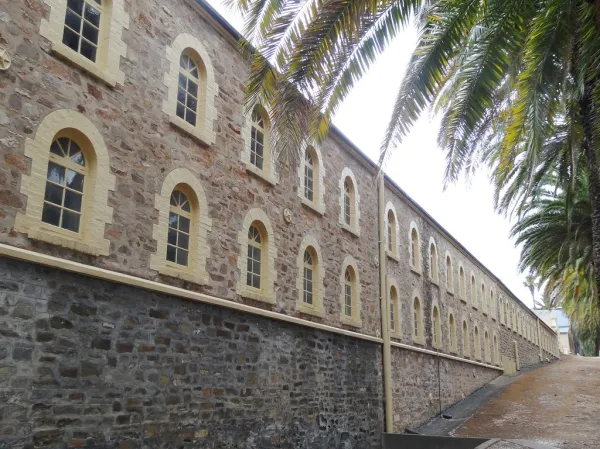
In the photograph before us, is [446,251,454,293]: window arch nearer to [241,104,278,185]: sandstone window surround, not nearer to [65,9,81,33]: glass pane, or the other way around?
[241,104,278,185]: sandstone window surround

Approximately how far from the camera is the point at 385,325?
1788 cm

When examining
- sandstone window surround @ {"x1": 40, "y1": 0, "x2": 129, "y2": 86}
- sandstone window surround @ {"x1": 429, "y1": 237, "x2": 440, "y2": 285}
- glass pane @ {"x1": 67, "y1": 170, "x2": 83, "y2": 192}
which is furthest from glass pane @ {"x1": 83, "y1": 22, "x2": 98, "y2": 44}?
sandstone window surround @ {"x1": 429, "y1": 237, "x2": 440, "y2": 285}

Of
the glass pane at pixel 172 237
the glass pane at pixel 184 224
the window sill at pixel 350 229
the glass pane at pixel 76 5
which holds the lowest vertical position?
the glass pane at pixel 172 237

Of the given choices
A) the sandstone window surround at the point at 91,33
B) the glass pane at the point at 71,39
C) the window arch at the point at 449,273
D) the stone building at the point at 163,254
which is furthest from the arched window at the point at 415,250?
the glass pane at the point at 71,39

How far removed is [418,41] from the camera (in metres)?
8.77

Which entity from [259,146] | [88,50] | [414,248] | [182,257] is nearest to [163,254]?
[182,257]

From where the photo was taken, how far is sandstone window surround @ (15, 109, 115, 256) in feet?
25.1

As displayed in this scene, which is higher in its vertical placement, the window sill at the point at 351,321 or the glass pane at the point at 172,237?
the glass pane at the point at 172,237

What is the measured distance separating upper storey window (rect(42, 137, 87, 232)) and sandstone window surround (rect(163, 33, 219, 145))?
6.82 feet

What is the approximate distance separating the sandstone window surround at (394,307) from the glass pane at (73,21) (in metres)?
12.5

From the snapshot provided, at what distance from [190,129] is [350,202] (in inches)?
306

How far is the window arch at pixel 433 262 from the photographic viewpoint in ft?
78.9

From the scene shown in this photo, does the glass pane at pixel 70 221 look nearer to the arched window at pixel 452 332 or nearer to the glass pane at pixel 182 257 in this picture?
the glass pane at pixel 182 257

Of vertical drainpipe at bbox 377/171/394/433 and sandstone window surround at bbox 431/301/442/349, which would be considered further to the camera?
sandstone window surround at bbox 431/301/442/349
